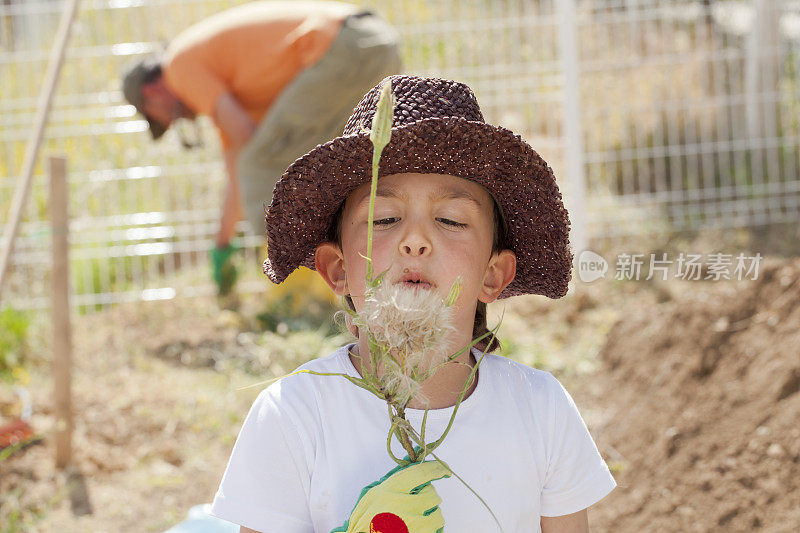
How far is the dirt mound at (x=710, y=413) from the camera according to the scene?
2678 mm

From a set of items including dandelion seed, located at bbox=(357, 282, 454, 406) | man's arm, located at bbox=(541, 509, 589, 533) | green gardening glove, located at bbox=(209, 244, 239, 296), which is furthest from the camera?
green gardening glove, located at bbox=(209, 244, 239, 296)

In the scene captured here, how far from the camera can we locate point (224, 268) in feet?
17.3

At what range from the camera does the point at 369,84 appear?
468 centimetres

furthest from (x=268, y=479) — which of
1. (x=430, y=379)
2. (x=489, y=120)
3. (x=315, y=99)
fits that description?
(x=489, y=120)

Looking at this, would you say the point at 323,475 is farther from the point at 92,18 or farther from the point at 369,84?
the point at 92,18

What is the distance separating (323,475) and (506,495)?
33 cm

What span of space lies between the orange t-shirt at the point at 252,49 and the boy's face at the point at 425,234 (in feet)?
10.5

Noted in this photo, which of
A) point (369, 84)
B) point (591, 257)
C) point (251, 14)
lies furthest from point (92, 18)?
point (591, 257)

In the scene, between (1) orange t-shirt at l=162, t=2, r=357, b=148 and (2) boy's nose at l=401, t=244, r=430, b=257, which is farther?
(1) orange t-shirt at l=162, t=2, r=357, b=148

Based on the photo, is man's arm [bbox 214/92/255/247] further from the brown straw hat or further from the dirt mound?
the brown straw hat

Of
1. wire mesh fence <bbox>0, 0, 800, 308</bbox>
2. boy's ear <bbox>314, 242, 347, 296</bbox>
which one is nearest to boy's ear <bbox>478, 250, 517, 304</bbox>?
boy's ear <bbox>314, 242, 347, 296</bbox>

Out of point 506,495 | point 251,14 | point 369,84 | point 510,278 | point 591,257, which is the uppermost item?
point 251,14

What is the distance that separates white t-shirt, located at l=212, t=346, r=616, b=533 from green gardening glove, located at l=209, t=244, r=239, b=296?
369 cm

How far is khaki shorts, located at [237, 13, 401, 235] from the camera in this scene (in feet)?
15.0
